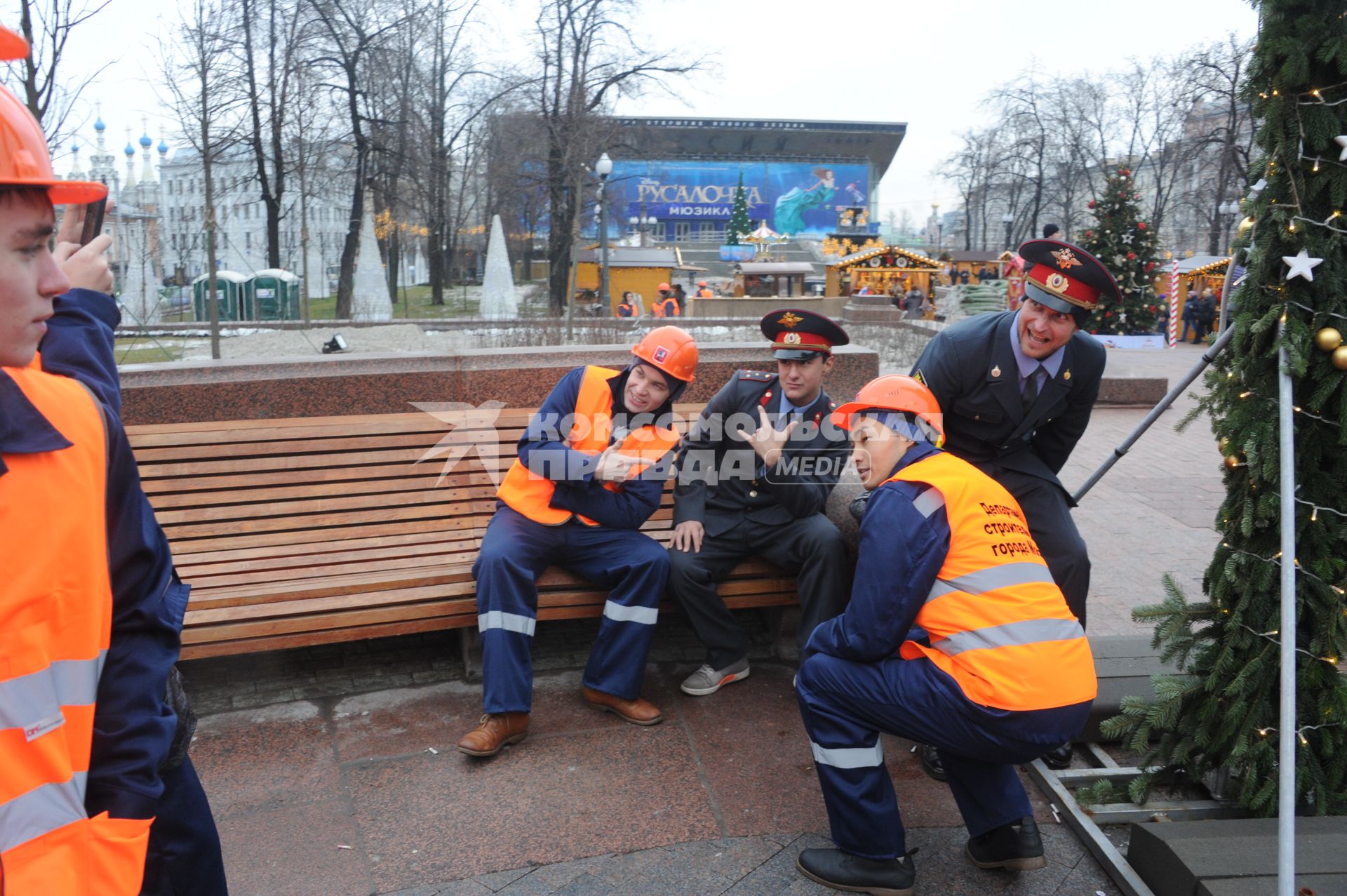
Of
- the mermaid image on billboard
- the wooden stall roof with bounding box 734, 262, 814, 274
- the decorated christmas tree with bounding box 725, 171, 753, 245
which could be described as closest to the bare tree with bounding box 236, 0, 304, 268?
the wooden stall roof with bounding box 734, 262, 814, 274

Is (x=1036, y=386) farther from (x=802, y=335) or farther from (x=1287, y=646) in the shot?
(x=1287, y=646)

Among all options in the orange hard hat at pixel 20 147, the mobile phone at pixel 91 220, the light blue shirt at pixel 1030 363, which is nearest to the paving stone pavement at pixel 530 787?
the light blue shirt at pixel 1030 363

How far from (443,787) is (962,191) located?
56818mm

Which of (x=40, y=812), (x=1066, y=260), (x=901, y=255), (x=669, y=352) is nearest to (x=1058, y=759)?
(x=1066, y=260)

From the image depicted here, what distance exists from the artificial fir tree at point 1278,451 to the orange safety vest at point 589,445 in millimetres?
2131

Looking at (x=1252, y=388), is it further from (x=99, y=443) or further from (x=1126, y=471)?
(x=1126, y=471)

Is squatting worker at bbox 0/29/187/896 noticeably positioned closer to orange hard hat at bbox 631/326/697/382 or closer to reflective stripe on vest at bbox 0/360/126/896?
reflective stripe on vest at bbox 0/360/126/896

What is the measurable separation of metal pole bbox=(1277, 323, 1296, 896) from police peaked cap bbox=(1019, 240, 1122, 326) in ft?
3.19

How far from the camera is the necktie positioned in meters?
4.08

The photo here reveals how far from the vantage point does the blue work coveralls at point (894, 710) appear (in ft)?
9.23

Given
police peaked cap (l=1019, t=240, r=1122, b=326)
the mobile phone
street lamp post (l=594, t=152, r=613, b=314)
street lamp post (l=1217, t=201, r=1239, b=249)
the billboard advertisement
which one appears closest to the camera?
the mobile phone

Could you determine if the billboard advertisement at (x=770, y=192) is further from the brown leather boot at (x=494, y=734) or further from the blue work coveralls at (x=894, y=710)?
the blue work coveralls at (x=894, y=710)

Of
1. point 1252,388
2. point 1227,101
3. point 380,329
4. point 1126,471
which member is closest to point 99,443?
point 1252,388

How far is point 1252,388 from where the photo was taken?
3.04 meters
